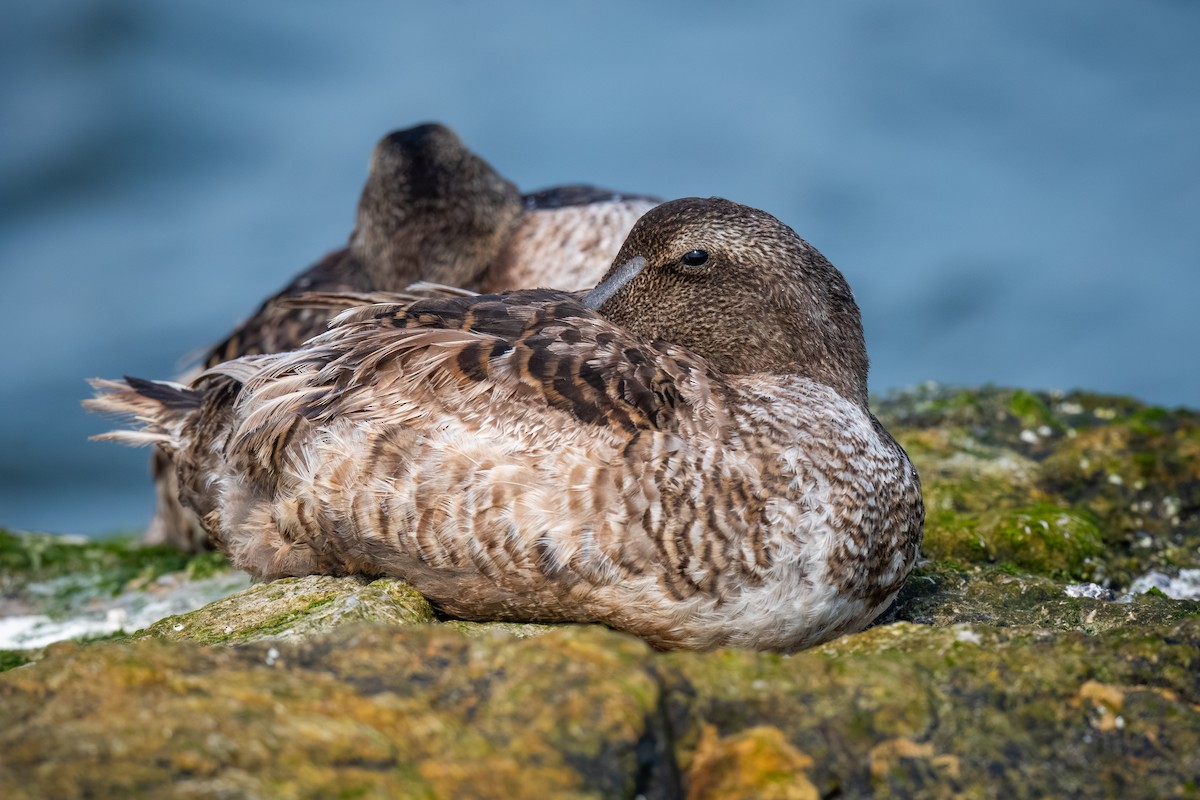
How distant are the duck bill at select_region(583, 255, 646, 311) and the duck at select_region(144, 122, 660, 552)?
7.91 ft

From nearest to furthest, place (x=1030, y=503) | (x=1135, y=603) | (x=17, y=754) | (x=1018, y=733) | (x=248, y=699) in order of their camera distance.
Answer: (x=17, y=754) → (x=248, y=699) → (x=1018, y=733) → (x=1135, y=603) → (x=1030, y=503)

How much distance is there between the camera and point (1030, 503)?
5910 millimetres

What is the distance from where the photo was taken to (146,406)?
17.0 feet

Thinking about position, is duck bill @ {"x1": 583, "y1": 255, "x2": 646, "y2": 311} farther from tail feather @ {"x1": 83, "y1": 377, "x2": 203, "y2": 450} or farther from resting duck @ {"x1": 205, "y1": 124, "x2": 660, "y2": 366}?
resting duck @ {"x1": 205, "y1": 124, "x2": 660, "y2": 366}

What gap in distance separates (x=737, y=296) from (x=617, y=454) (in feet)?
3.23

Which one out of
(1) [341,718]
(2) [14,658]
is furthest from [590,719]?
(2) [14,658]

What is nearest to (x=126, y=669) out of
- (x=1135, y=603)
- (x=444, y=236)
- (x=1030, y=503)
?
(x=1135, y=603)

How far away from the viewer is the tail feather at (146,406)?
507 cm

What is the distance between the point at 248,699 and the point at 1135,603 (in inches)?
120

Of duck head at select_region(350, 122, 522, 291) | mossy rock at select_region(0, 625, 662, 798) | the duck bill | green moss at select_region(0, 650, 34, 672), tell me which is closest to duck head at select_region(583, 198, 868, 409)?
the duck bill

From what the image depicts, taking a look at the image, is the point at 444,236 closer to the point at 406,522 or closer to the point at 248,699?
the point at 406,522

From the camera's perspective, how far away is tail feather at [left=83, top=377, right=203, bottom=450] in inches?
200

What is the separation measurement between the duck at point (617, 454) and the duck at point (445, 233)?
8.44ft

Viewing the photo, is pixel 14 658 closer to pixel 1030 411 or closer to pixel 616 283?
pixel 616 283
